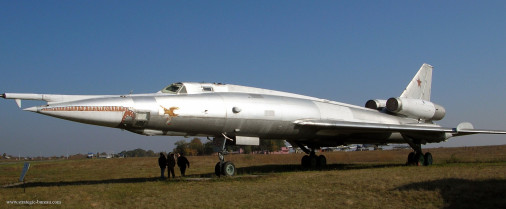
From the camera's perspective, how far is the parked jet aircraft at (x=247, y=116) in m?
13.4

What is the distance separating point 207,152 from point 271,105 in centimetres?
5369

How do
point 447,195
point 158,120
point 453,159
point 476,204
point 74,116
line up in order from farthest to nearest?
point 453,159, point 158,120, point 74,116, point 447,195, point 476,204

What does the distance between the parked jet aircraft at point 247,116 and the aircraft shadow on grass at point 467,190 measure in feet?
22.8

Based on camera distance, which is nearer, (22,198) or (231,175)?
(22,198)

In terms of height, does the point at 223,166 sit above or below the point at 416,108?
below

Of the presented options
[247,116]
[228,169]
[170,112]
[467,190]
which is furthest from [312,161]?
[467,190]

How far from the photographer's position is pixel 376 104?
76.8 feet

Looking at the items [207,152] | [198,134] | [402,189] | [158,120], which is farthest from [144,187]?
[207,152]

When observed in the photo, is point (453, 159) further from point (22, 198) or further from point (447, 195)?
point (22, 198)

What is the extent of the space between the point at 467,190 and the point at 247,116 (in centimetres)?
836

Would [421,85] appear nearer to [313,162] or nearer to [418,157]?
[418,157]

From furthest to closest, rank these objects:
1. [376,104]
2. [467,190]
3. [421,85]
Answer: [421,85] < [376,104] < [467,190]

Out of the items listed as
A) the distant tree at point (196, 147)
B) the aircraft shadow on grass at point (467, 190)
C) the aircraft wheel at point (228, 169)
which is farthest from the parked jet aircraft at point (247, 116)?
the distant tree at point (196, 147)

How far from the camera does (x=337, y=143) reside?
21938 mm
